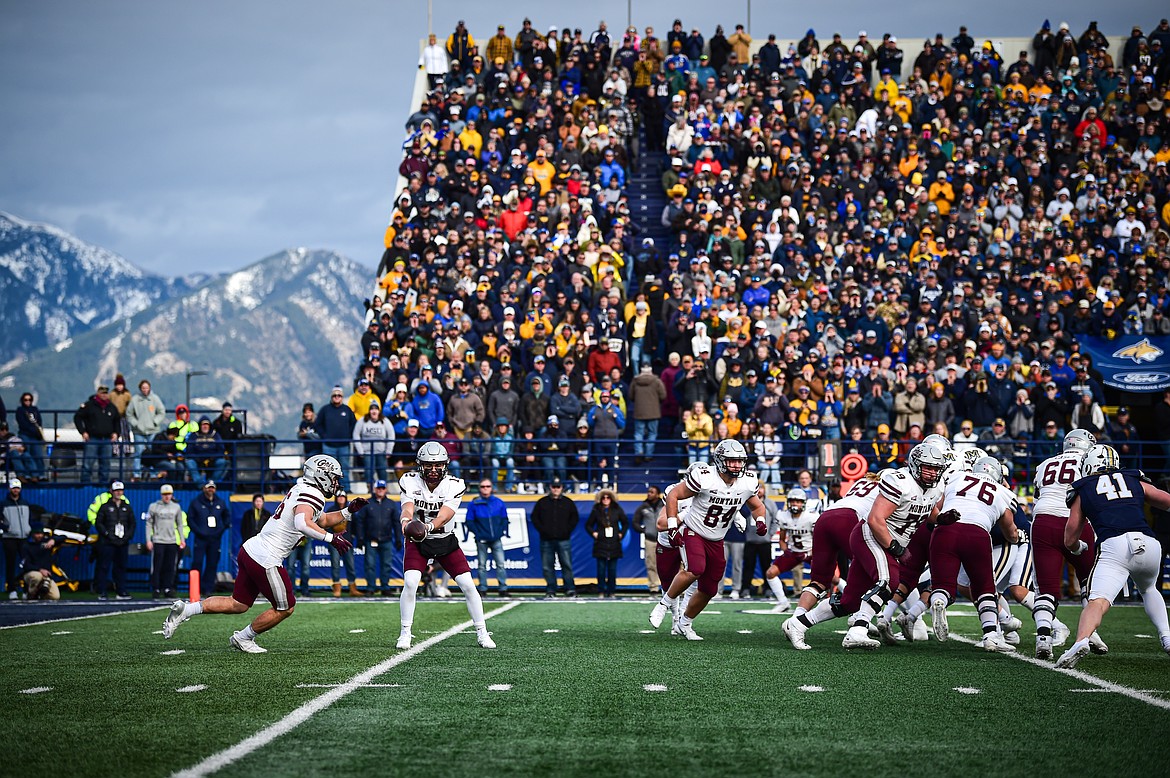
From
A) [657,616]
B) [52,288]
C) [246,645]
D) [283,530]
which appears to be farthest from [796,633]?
[52,288]

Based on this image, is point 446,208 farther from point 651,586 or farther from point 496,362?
point 651,586

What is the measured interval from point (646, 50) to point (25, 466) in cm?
1450

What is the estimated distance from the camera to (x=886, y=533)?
10453mm

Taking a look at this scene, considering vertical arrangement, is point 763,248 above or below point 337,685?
above

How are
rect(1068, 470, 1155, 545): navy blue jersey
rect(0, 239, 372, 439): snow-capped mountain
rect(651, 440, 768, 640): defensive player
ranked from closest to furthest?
rect(1068, 470, 1155, 545): navy blue jersey, rect(651, 440, 768, 640): defensive player, rect(0, 239, 372, 439): snow-capped mountain

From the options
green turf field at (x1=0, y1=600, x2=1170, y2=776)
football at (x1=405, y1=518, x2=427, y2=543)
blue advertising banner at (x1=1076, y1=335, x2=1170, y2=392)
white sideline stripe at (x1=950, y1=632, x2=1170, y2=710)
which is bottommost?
white sideline stripe at (x1=950, y1=632, x2=1170, y2=710)

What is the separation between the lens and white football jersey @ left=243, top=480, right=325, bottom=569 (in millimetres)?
10797

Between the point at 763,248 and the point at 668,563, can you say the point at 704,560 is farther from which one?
the point at 763,248

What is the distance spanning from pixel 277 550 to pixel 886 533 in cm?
510

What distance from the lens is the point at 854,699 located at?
8.08m

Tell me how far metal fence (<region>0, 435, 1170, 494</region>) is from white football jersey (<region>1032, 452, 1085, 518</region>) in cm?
744

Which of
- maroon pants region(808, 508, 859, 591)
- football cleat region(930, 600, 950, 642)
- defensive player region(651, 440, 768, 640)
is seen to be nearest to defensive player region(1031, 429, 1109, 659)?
football cleat region(930, 600, 950, 642)

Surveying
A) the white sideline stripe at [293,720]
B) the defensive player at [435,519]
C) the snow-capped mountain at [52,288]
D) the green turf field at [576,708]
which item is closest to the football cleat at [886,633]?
the green turf field at [576,708]

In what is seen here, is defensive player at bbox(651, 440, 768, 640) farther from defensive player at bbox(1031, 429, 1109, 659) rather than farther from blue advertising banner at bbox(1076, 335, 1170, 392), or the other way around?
blue advertising banner at bbox(1076, 335, 1170, 392)
